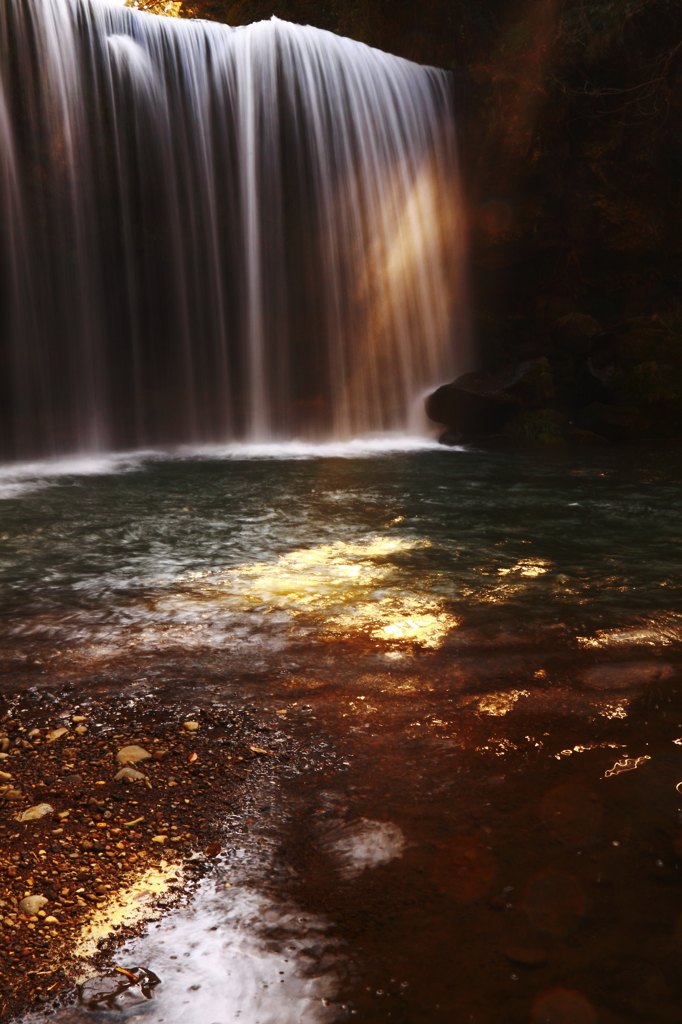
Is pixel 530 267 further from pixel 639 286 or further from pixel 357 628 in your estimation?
pixel 357 628

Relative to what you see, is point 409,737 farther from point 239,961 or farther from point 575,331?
point 575,331

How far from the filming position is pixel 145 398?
13383 mm

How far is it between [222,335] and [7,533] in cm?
793

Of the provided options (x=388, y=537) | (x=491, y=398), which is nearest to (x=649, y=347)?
(x=491, y=398)

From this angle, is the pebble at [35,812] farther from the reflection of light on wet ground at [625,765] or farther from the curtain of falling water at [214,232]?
the curtain of falling water at [214,232]

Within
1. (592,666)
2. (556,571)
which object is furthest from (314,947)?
(556,571)

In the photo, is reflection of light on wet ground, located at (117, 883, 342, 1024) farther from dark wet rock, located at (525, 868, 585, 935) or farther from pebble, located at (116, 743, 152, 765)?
pebble, located at (116, 743, 152, 765)

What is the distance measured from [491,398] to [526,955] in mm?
11547

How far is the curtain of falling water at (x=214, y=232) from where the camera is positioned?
11820mm

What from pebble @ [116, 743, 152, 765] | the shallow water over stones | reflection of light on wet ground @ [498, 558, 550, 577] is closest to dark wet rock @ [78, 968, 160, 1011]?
the shallow water over stones

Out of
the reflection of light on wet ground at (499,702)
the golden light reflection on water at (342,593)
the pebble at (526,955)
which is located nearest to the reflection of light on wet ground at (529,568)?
the golden light reflection on water at (342,593)

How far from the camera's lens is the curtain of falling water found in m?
11.8

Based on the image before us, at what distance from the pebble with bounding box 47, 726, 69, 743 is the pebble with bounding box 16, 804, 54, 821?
48cm

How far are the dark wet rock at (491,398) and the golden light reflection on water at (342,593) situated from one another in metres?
7.66
